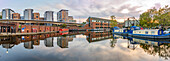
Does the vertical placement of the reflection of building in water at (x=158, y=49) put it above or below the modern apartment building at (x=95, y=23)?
below

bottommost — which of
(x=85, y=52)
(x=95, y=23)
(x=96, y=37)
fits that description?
(x=85, y=52)

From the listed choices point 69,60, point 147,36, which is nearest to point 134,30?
point 147,36

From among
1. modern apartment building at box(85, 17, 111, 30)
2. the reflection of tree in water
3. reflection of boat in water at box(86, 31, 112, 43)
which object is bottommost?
the reflection of tree in water

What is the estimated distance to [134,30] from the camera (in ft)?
113

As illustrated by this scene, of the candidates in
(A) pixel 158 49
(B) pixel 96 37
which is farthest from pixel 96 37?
(A) pixel 158 49

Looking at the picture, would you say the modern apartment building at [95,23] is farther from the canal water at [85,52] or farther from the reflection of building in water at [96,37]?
the canal water at [85,52]

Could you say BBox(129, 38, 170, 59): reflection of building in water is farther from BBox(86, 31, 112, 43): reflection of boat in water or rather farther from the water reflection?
BBox(86, 31, 112, 43): reflection of boat in water

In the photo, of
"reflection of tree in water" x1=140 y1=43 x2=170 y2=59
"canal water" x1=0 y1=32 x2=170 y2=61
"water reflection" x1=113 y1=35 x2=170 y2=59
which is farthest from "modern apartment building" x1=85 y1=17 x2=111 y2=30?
"reflection of tree in water" x1=140 y1=43 x2=170 y2=59

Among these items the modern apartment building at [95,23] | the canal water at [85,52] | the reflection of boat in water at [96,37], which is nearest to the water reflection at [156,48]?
the canal water at [85,52]

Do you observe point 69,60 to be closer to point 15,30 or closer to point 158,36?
point 158,36

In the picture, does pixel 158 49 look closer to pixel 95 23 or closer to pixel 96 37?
pixel 96 37

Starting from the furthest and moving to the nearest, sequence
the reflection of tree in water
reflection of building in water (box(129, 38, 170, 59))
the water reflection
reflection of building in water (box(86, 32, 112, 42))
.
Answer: reflection of building in water (box(86, 32, 112, 42))
the water reflection
reflection of building in water (box(129, 38, 170, 59))
the reflection of tree in water

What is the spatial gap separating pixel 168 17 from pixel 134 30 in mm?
24706

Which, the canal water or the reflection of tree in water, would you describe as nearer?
the canal water
